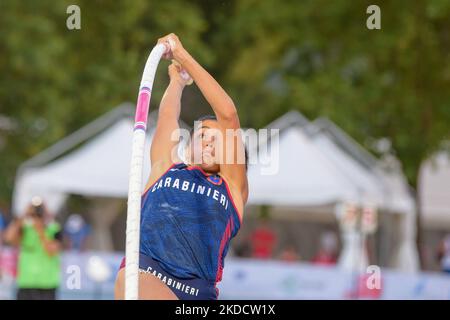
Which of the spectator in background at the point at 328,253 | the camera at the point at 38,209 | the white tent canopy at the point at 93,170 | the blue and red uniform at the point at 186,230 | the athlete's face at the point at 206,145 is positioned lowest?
the blue and red uniform at the point at 186,230

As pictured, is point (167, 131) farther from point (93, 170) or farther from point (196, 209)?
point (93, 170)

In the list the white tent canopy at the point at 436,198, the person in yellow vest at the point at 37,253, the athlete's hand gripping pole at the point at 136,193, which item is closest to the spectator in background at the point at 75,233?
the person in yellow vest at the point at 37,253

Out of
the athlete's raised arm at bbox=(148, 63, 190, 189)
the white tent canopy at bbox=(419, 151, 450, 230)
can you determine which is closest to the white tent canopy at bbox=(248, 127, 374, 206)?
the athlete's raised arm at bbox=(148, 63, 190, 189)

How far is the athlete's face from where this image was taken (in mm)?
6129

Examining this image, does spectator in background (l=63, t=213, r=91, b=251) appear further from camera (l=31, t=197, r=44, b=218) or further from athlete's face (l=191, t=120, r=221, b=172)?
athlete's face (l=191, t=120, r=221, b=172)

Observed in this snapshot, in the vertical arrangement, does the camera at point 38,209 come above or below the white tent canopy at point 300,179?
below

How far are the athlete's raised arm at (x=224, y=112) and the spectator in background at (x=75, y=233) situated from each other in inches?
667

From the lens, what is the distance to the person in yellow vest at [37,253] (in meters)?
12.5

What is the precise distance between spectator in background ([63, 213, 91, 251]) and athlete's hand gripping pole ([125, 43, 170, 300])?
1717 centimetres

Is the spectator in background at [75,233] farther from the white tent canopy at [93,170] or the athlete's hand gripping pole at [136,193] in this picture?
the athlete's hand gripping pole at [136,193]

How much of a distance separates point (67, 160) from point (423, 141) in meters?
8.16

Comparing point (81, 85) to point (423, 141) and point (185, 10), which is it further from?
point (423, 141)

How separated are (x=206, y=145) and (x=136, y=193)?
0.67 meters
